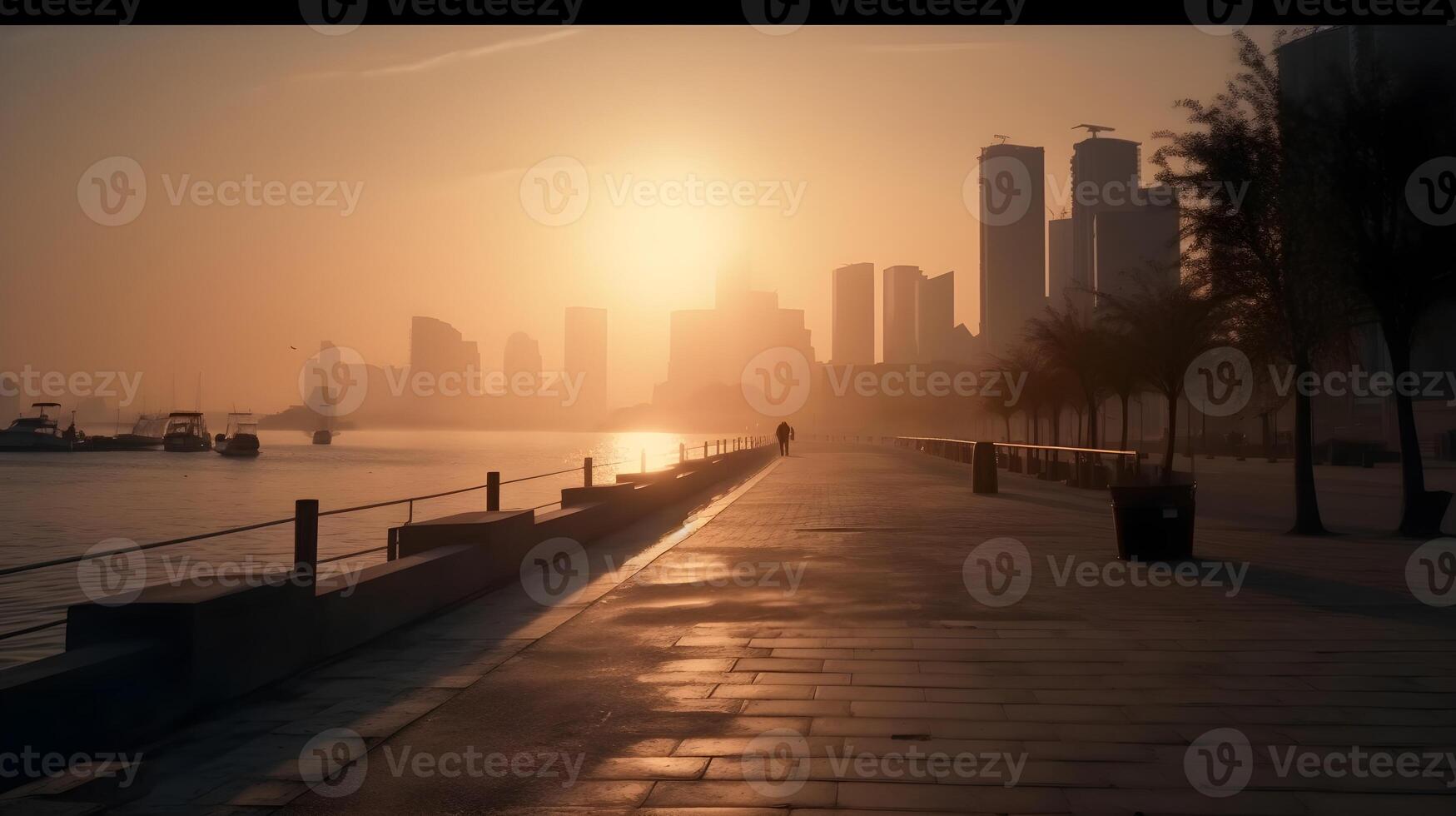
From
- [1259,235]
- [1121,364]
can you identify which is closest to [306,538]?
[1259,235]

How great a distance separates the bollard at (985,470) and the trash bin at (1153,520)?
Result: 42.7ft

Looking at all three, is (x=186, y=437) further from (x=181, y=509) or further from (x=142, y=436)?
(x=181, y=509)

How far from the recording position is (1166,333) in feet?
111

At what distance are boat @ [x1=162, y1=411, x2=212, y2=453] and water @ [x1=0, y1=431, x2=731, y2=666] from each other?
17.8 metres

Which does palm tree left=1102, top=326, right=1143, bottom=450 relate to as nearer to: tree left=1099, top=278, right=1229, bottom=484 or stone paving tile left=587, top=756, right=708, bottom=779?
tree left=1099, top=278, right=1229, bottom=484

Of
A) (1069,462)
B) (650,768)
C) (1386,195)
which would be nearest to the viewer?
(650,768)

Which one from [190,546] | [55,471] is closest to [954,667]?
[190,546]

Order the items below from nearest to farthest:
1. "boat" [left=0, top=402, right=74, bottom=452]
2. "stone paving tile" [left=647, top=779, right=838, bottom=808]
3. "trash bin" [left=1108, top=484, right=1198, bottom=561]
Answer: "stone paving tile" [left=647, top=779, right=838, bottom=808] → "trash bin" [left=1108, top=484, right=1198, bottom=561] → "boat" [left=0, top=402, right=74, bottom=452]

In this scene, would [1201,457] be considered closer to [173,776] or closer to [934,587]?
[934,587]

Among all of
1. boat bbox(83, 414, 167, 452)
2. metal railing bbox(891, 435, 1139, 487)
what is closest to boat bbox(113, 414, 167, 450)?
boat bbox(83, 414, 167, 452)

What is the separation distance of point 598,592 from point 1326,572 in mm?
8002

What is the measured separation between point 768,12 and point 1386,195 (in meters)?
15.0

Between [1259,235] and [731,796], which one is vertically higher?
[1259,235]

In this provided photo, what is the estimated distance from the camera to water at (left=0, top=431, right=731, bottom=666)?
26.0 metres
